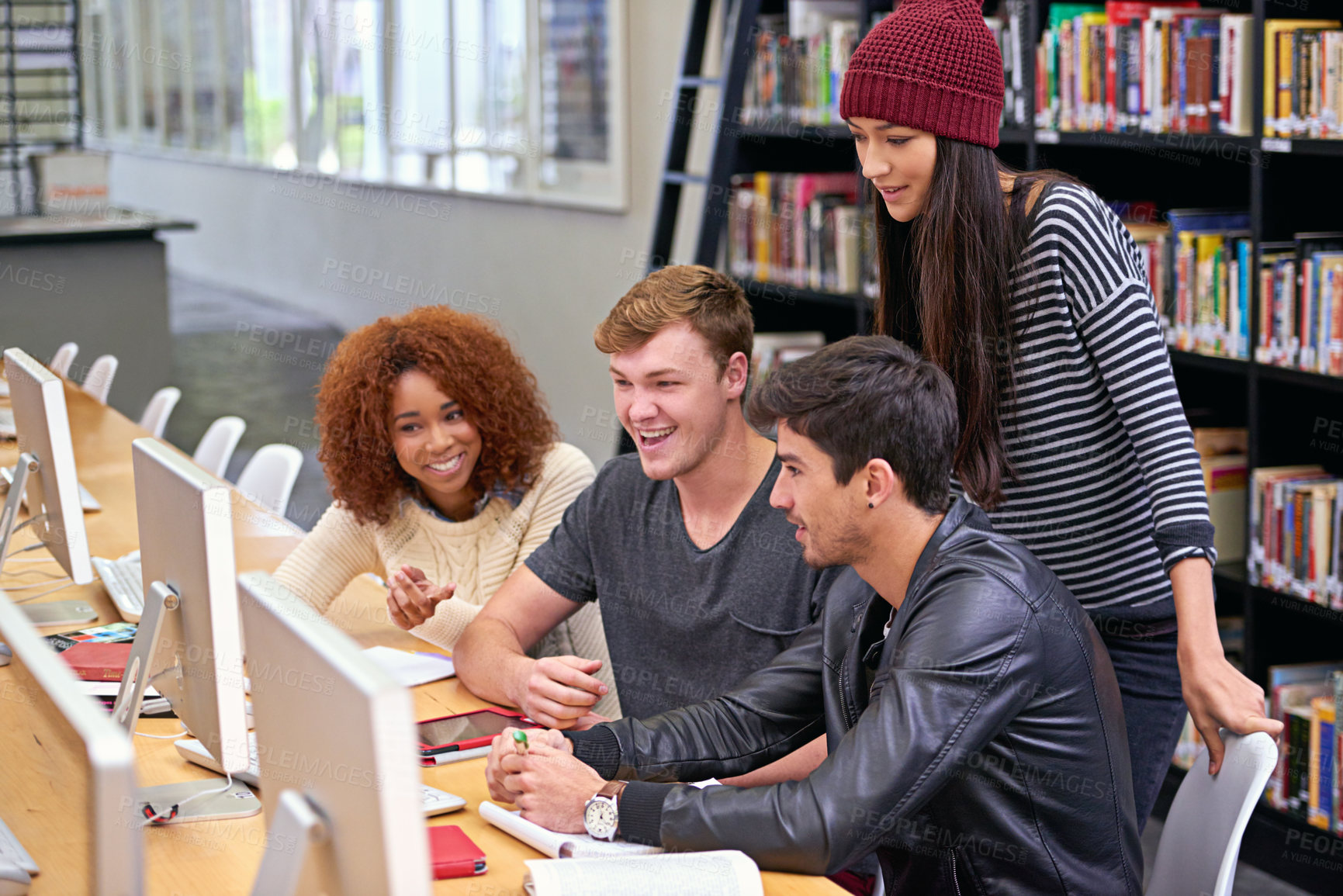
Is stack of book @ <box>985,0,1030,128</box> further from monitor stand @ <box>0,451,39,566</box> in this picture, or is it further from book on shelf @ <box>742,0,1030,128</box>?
monitor stand @ <box>0,451,39,566</box>

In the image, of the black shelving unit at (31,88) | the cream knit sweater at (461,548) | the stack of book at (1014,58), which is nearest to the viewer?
the cream knit sweater at (461,548)

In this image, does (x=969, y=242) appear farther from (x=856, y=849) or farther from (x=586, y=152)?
(x=586, y=152)

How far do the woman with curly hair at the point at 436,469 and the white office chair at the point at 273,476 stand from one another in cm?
99

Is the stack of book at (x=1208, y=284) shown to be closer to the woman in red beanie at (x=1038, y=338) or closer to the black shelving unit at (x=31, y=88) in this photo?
the woman in red beanie at (x=1038, y=338)

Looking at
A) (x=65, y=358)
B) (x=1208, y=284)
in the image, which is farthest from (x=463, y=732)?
(x=65, y=358)

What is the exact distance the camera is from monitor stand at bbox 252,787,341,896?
3.38 feet

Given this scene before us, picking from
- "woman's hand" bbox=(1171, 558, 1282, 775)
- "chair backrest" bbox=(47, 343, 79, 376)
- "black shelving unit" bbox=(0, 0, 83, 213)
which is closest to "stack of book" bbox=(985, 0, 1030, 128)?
"woman's hand" bbox=(1171, 558, 1282, 775)

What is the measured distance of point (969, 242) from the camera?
1.78 metres

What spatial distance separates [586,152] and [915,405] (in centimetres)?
485

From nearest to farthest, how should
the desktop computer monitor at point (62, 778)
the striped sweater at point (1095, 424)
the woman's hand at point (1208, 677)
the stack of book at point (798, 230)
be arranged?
the desktop computer monitor at point (62, 778) < the woman's hand at point (1208, 677) < the striped sweater at point (1095, 424) < the stack of book at point (798, 230)

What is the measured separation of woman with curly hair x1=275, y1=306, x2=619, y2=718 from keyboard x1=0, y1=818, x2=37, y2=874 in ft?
2.71

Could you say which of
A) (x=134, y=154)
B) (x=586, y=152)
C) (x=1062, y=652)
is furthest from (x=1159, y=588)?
(x=134, y=154)

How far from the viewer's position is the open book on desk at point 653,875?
4.23 ft

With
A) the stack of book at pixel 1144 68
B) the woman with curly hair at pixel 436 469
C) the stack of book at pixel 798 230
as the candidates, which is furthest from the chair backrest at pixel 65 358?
the stack of book at pixel 1144 68
